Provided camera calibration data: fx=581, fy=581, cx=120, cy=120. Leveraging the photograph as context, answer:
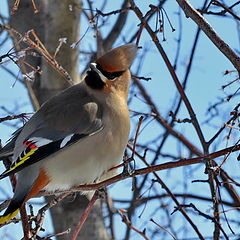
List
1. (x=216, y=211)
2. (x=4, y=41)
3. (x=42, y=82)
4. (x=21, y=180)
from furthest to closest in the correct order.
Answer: (x=4, y=41)
(x=42, y=82)
(x=21, y=180)
(x=216, y=211)

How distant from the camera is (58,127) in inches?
111

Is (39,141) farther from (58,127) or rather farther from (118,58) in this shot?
(118,58)

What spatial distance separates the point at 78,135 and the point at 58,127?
108 mm

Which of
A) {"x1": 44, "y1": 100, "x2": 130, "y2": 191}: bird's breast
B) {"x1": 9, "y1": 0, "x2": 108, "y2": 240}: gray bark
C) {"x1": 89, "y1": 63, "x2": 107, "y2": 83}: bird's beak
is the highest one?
{"x1": 9, "y1": 0, "x2": 108, "y2": 240}: gray bark

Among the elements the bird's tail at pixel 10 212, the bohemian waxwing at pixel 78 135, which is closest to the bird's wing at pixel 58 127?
the bohemian waxwing at pixel 78 135

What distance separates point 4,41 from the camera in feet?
15.1

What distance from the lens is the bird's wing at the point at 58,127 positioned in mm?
2656

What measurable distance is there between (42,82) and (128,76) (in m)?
1.14

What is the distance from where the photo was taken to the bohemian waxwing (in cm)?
267

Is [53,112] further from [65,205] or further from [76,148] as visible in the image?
[65,205]

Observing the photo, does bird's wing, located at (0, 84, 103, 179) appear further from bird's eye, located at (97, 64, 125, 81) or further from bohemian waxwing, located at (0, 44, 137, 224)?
bird's eye, located at (97, 64, 125, 81)

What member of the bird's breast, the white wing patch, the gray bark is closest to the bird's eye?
the bird's breast

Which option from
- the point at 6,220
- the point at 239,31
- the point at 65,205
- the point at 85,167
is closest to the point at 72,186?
the point at 85,167

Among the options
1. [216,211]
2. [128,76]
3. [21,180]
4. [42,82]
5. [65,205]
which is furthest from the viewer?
[42,82]
